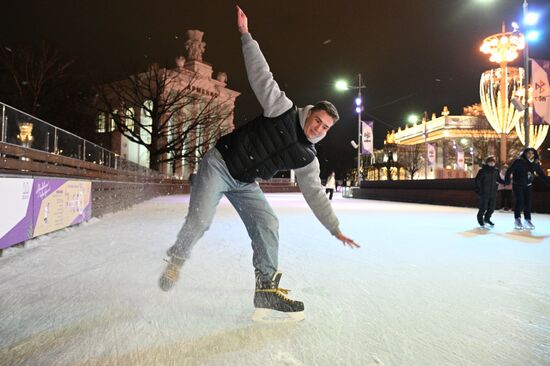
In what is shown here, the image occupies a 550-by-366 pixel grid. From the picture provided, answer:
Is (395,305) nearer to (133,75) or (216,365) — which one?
(216,365)

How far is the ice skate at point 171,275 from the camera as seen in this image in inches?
126

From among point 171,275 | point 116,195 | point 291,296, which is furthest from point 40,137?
point 116,195

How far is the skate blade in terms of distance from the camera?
3025mm

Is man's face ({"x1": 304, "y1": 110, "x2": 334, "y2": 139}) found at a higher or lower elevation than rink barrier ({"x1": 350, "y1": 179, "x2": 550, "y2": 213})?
higher

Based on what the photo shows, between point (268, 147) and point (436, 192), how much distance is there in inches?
769

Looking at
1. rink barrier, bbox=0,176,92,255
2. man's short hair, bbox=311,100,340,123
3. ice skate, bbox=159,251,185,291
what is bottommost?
ice skate, bbox=159,251,185,291

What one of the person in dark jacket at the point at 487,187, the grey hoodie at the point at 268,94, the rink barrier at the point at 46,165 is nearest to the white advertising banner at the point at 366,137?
the rink barrier at the point at 46,165

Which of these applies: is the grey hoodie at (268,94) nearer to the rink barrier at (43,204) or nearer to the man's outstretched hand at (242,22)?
the man's outstretched hand at (242,22)

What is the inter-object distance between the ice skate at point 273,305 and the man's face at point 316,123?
3.50ft

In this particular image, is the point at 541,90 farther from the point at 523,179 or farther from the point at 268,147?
the point at 268,147

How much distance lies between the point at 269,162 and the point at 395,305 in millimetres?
1505

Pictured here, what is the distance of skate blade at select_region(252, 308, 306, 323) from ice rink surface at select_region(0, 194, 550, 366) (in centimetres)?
7

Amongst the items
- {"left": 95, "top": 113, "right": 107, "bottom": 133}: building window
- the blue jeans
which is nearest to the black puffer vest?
the blue jeans

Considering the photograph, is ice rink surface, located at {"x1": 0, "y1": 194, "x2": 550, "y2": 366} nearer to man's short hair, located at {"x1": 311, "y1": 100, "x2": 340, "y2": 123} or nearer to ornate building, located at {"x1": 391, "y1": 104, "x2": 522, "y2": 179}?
man's short hair, located at {"x1": 311, "y1": 100, "x2": 340, "y2": 123}
